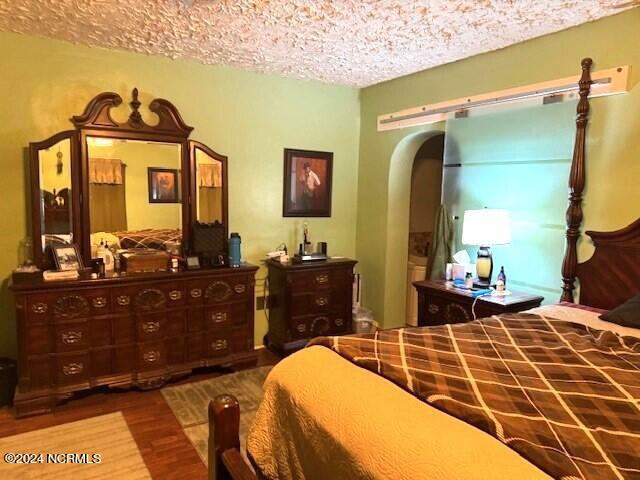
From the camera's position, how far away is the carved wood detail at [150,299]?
10.2ft

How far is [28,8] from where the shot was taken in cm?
258

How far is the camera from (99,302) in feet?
9.70

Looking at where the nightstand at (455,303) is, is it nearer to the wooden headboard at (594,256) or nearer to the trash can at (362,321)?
the wooden headboard at (594,256)

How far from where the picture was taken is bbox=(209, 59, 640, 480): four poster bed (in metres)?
1.04

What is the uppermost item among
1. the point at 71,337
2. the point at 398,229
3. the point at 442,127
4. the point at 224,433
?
the point at 442,127

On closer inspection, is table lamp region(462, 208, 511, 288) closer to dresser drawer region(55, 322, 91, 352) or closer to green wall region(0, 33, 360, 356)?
green wall region(0, 33, 360, 356)

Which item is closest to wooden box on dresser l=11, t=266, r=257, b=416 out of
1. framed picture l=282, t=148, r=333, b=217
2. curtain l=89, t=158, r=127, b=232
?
curtain l=89, t=158, r=127, b=232

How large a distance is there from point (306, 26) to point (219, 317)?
217cm

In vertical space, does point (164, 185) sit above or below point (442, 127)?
below

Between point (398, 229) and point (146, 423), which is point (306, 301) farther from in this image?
point (146, 423)

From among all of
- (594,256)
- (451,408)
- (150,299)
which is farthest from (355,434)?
(150,299)

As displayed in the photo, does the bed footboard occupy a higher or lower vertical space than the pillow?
lower

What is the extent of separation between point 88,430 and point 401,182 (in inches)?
125

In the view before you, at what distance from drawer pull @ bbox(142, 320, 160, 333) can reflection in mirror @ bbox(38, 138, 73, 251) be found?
80 centimetres
